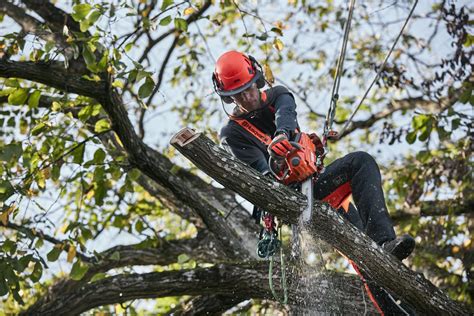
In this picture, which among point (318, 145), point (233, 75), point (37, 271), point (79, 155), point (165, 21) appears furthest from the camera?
point (79, 155)

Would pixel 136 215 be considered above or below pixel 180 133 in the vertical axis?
above

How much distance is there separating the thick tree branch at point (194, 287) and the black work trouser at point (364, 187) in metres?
0.46

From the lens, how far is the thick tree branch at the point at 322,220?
362 centimetres

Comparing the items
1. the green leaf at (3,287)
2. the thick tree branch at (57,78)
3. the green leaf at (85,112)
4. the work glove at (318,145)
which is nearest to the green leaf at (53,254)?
the green leaf at (3,287)

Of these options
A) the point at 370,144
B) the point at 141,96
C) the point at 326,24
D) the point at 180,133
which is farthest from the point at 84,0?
the point at 370,144

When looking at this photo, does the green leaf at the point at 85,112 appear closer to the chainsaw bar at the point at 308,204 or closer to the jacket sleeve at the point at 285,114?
the jacket sleeve at the point at 285,114

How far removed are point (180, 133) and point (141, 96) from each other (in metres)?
1.24

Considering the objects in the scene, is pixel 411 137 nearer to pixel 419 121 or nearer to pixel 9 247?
pixel 419 121

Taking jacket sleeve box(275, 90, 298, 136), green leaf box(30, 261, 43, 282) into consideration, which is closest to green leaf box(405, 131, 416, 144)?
jacket sleeve box(275, 90, 298, 136)

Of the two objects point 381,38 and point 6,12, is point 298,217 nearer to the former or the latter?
point 6,12

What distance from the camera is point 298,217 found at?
3.88 metres

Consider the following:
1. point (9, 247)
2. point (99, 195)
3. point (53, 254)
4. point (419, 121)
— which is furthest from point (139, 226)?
point (419, 121)

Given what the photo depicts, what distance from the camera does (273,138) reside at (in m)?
4.43

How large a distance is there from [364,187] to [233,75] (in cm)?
105
